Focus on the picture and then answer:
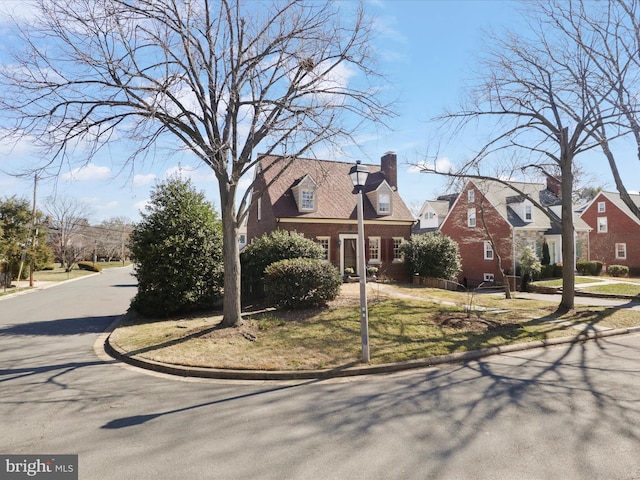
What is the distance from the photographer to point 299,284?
12133 mm

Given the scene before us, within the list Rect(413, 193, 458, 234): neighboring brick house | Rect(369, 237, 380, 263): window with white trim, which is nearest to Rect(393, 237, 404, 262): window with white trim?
Rect(369, 237, 380, 263): window with white trim

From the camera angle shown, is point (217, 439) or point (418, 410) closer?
point (217, 439)

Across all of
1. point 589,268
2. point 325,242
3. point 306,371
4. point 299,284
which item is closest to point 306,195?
point 325,242

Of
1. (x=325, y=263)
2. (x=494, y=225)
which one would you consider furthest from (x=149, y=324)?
(x=494, y=225)

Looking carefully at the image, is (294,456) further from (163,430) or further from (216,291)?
Result: (216,291)

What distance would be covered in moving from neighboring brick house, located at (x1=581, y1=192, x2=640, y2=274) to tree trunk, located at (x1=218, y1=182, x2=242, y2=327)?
119 ft

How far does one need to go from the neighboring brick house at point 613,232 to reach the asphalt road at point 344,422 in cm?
3459

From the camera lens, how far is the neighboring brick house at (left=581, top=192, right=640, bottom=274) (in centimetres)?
3533

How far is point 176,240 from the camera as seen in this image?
13.3 meters

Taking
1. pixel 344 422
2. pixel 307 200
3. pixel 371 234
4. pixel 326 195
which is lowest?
pixel 344 422

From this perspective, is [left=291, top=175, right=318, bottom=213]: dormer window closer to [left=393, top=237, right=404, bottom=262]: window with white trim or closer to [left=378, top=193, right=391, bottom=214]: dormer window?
[left=378, top=193, right=391, bottom=214]: dormer window

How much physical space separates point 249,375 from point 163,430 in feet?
8.00

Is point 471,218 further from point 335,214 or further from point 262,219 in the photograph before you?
point 262,219
